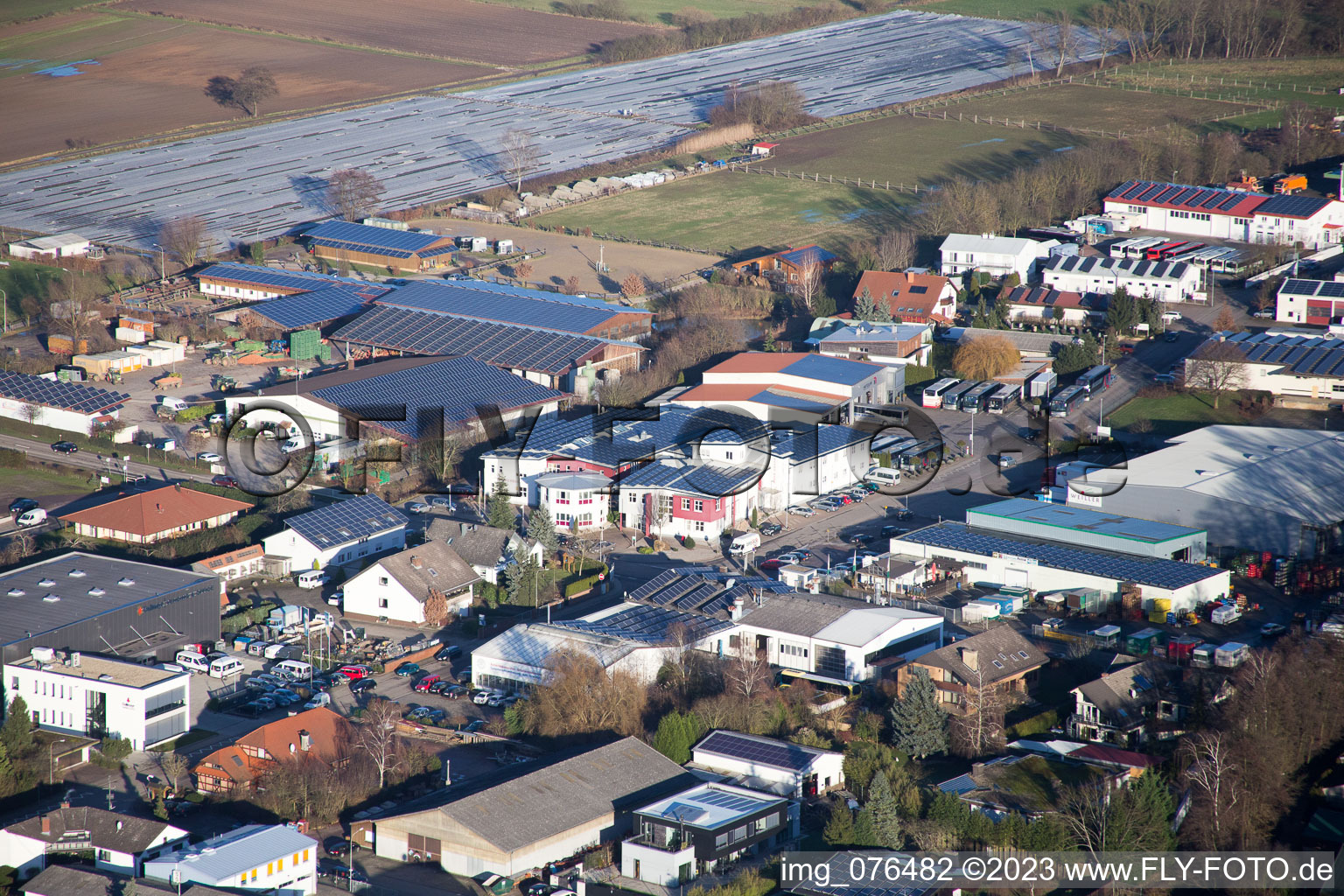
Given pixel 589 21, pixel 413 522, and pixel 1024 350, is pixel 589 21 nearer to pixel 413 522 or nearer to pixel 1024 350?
pixel 1024 350

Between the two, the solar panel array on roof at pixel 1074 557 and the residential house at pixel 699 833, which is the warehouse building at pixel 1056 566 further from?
the residential house at pixel 699 833

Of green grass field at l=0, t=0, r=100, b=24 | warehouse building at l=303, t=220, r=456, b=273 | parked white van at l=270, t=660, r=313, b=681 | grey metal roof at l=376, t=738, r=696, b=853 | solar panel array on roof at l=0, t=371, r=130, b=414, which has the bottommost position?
parked white van at l=270, t=660, r=313, b=681

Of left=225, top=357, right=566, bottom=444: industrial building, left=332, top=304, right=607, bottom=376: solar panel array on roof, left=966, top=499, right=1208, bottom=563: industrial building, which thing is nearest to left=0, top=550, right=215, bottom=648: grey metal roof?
left=225, top=357, right=566, bottom=444: industrial building

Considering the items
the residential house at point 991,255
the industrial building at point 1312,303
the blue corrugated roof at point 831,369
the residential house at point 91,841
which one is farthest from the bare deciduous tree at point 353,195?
the residential house at point 91,841

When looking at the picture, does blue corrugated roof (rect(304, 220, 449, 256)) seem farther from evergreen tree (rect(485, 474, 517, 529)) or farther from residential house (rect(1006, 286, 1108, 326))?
evergreen tree (rect(485, 474, 517, 529))

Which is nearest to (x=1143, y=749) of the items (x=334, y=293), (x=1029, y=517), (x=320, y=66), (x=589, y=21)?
(x=1029, y=517)

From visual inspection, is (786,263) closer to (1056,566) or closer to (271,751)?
(1056,566)
